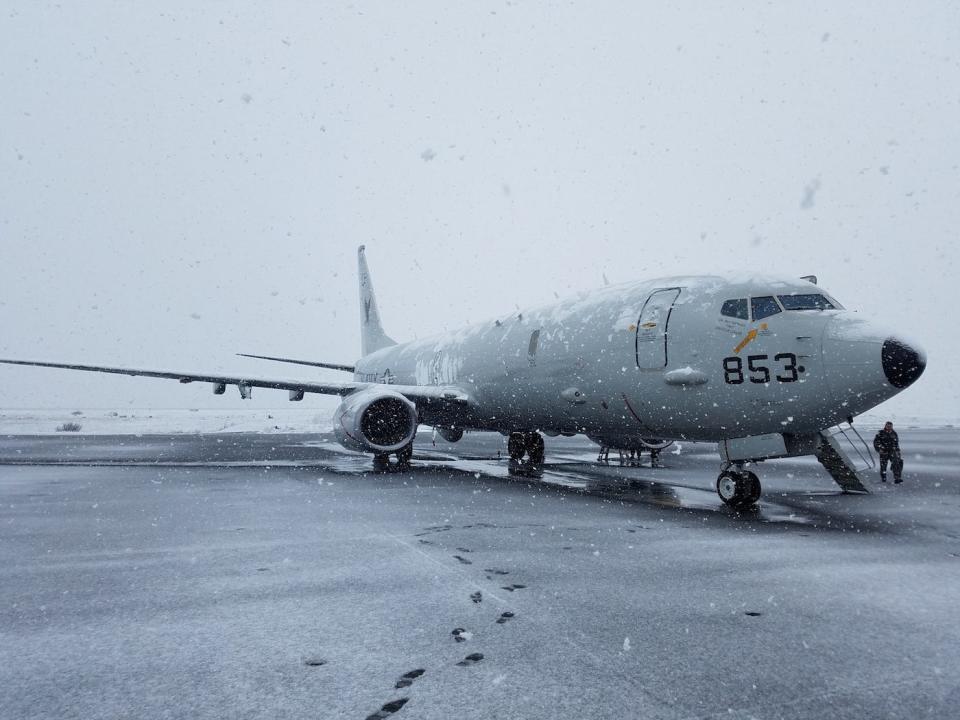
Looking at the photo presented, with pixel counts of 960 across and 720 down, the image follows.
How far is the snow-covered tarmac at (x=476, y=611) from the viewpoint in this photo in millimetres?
2898

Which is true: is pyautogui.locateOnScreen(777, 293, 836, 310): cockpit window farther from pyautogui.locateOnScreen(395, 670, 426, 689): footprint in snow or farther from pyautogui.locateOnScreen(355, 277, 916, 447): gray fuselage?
pyautogui.locateOnScreen(395, 670, 426, 689): footprint in snow

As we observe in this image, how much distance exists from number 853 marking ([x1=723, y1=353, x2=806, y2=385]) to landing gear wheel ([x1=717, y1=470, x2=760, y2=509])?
1399mm

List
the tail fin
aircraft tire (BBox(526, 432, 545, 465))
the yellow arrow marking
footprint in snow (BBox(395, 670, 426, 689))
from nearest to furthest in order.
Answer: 1. footprint in snow (BBox(395, 670, 426, 689))
2. the yellow arrow marking
3. aircraft tire (BBox(526, 432, 545, 465))
4. the tail fin

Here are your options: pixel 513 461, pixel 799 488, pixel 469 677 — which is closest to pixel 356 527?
pixel 469 677

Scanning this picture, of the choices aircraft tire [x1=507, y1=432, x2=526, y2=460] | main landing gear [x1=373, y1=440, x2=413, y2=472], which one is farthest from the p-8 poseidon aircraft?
aircraft tire [x1=507, y1=432, x2=526, y2=460]

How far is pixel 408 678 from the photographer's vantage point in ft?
10.1

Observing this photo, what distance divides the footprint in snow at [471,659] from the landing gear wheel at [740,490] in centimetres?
667

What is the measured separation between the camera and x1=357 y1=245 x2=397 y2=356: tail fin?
2902 centimetres

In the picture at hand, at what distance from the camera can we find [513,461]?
18109 millimetres

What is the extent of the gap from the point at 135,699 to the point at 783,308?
877cm

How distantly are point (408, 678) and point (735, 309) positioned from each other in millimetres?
7851

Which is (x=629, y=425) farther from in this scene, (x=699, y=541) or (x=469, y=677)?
(x=469, y=677)

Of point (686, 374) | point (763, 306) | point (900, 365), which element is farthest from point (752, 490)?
point (763, 306)

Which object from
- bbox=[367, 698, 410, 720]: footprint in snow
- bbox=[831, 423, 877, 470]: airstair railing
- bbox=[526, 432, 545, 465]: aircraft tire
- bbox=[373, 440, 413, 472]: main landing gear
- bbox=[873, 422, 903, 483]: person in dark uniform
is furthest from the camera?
bbox=[526, 432, 545, 465]: aircraft tire
